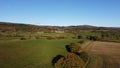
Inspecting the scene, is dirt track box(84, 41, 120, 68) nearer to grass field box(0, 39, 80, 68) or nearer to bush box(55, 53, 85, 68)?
bush box(55, 53, 85, 68)

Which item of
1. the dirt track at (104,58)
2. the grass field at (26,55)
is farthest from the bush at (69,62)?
the dirt track at (104,58)

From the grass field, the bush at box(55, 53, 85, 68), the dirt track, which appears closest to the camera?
the bush at box(55, 53, 85, 68)

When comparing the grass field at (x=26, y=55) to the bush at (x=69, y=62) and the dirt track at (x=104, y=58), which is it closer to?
the bush at (x=69, y=62)

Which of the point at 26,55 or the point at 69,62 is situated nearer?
the point at 69,62

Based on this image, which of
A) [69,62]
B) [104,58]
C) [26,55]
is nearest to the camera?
[69,62]

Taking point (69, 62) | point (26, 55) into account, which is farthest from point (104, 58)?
point (26, 55)

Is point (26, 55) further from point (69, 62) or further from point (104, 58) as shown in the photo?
point (104, 58)

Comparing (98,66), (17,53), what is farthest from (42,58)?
(98,66)

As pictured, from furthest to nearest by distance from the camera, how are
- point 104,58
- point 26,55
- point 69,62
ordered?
→ point 104,58 < point 26,55 < point 69,62

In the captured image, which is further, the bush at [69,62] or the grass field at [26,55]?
the grass field at [26,55]

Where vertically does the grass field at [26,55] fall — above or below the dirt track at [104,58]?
above

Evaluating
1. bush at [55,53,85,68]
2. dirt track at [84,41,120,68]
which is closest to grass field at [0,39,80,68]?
bush at [55,53,85,68]
